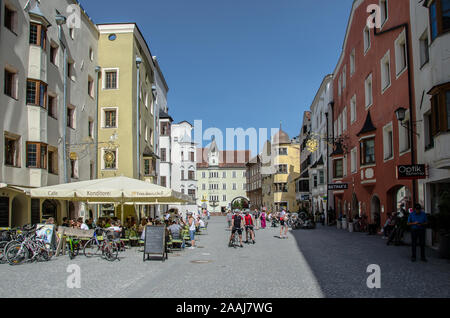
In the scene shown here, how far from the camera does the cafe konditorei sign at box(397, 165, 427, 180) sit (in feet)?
61.6

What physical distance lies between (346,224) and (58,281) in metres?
28.7

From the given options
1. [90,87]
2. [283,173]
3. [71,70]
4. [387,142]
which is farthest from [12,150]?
[283,173]

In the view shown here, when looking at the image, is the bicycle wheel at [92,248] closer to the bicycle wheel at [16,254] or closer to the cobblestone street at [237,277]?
the cobblestone street at [237,277]

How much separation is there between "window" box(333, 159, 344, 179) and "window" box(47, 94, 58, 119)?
2401 cm

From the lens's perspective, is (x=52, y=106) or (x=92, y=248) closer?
(x=92, y=248)

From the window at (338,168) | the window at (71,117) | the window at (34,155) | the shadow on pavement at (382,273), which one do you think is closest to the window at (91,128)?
the window at (71,117)

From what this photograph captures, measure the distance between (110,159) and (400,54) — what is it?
69.5 feet

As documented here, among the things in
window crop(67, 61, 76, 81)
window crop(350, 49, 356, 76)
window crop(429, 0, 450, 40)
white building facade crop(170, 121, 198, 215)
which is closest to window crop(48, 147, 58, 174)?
window crop(67, 61, 76, 81)

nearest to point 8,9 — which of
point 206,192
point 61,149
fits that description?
point 61,149

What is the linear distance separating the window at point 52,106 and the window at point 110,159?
9112mm

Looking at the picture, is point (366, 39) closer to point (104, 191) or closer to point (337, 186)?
point (337, 186)

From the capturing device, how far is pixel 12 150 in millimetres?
20719

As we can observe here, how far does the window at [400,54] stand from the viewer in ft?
76.2
